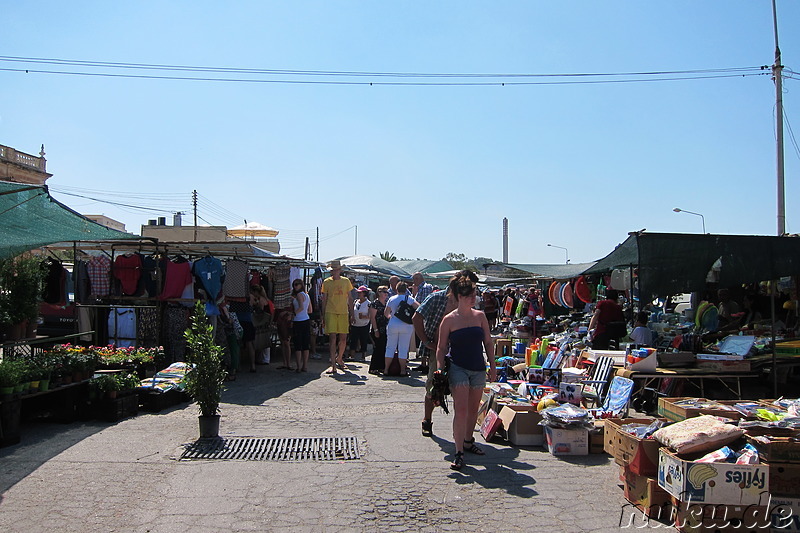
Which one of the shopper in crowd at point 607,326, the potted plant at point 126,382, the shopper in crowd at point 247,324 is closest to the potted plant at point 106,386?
the potted plant at point 126,382

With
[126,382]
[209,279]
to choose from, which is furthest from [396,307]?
[126,382]

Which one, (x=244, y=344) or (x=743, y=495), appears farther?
(x=244, y=344)

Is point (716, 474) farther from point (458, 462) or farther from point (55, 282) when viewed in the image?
point (55, 282)

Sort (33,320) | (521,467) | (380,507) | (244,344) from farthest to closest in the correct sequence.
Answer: (244,344) < (33,320) < (521,467) < (380,507)

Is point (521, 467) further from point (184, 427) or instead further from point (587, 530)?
point (184, 427)

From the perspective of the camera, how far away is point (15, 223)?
8.39 m

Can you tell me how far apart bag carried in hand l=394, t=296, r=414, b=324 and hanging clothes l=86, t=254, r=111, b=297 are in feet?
17.7

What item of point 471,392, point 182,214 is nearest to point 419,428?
point 471,392

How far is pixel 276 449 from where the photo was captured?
6840mm

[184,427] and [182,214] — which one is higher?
[182,214]

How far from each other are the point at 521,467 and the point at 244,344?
26.9ft

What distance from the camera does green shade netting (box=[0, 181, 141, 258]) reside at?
781 cm

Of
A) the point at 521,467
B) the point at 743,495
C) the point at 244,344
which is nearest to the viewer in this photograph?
the point at 743,495

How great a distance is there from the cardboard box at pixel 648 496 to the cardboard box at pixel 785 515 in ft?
2.28
